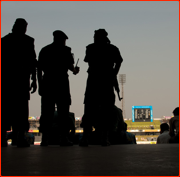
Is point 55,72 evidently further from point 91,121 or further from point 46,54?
point 91,121

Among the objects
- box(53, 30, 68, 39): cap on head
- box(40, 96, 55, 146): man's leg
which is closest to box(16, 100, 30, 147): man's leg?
box(40, 96, 55, 146): man's leg

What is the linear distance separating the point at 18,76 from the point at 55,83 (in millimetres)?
519

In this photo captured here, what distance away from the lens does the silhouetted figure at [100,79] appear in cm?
388

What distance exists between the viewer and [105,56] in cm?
398

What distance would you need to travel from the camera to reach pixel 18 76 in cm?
367

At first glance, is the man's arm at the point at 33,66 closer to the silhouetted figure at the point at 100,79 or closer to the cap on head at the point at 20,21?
the cap on head at the point at 20,21

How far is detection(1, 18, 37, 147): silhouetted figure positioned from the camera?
3.62 meters

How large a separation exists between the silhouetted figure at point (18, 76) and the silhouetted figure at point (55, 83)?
0.18m

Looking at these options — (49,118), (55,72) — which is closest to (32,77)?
(55,72)

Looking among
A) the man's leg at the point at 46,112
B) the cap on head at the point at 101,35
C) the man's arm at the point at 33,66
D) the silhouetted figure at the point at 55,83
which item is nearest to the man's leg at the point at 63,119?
the silhouetted figure at the point at 55,83

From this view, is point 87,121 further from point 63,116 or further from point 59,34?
point 59,34

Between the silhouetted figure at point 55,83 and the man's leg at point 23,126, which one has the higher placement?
the silhouetted figure at point 55,83

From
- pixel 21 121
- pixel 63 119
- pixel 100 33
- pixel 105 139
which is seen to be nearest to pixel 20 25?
pixel 100 33

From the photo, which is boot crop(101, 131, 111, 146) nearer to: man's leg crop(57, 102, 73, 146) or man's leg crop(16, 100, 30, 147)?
man's leg crop(57, 102, 73, 146)
